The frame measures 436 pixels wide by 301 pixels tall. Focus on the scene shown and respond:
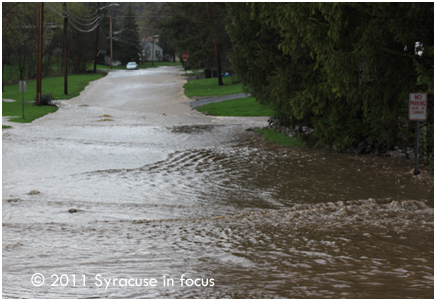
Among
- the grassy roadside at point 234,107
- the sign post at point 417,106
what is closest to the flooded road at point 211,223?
the sign post at point 417,106

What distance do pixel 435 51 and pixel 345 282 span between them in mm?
7205

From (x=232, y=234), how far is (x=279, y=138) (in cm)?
1224

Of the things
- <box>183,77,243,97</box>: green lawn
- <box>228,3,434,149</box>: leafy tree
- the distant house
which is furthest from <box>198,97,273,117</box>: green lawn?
the distant house

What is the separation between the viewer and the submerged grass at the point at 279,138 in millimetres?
17906

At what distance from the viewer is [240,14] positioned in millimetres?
19266

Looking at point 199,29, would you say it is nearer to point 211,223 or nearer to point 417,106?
point 417,106

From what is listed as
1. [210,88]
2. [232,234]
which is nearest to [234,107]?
[210,88]

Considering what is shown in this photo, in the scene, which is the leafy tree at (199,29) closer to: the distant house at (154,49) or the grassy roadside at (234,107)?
the grassy roadside at (234,107)

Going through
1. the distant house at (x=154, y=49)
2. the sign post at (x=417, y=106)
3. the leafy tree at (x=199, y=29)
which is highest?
the distant house at (x=154, y=49)

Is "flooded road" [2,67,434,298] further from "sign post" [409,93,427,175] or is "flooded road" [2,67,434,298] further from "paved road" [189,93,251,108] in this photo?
"paved road" [189,93,251,108]

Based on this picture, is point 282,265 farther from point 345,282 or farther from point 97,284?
point 97,284

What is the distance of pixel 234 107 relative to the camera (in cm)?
3300

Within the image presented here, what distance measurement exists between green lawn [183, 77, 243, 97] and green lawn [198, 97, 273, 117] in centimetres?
617

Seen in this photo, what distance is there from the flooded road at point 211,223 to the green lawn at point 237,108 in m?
12.2
